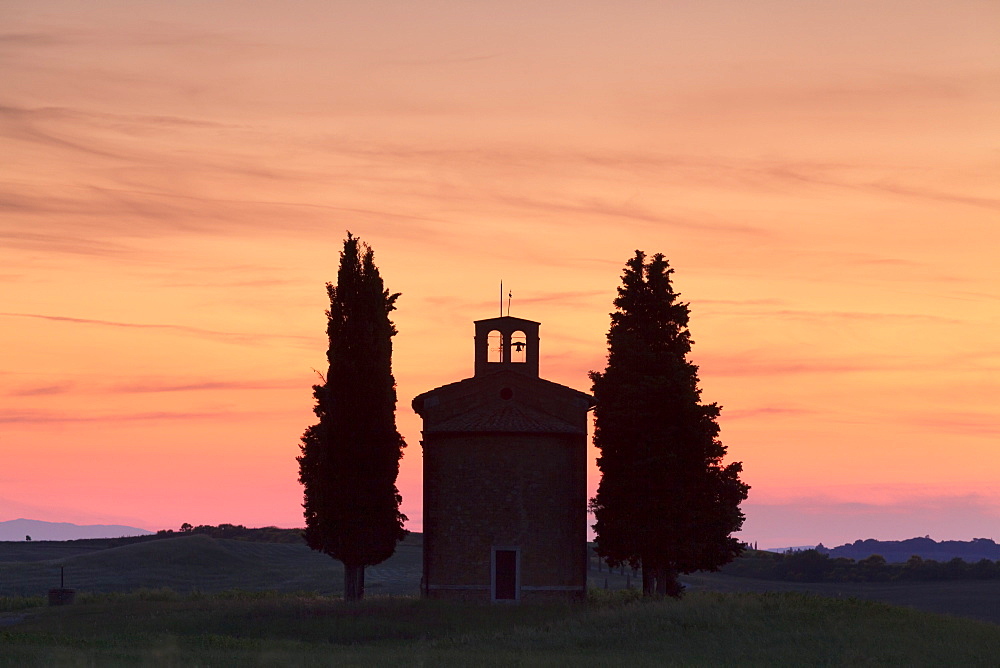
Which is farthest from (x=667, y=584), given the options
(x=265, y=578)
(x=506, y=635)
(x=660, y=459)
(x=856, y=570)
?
(x=856, y=570)

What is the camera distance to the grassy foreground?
32500 mm

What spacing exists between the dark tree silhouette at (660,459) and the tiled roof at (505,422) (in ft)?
7.38

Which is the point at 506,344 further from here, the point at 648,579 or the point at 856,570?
the point at 856,570

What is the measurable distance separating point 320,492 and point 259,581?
36.4 m

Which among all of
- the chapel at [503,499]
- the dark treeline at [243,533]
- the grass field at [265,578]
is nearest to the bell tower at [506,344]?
the chapel at [503,499]

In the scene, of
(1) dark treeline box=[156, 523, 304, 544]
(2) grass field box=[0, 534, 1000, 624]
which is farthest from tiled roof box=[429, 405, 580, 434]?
(1) dark treeline box=[156, 523, 304, 544]

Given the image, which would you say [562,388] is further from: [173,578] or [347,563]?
[173,578]

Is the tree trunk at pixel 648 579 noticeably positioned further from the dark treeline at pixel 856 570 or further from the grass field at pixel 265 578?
the dark treeline at pixel 856 570

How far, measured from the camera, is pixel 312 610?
4638cm

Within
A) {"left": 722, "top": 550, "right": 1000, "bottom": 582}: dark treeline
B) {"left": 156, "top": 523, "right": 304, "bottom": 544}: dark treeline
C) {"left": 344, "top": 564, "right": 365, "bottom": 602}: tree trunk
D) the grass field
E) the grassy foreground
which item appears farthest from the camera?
{"left": 156, "top": 523, "right": 304, "bottom": 544}: dark treeline

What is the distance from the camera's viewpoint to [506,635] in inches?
1553

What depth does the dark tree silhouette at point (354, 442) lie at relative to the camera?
168ft

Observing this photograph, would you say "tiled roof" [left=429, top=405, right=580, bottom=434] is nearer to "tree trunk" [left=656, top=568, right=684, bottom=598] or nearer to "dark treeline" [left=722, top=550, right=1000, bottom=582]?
"tree trunk" [left=656, top=568, right=684, bottom=598]

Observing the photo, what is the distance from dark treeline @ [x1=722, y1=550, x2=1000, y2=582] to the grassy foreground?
5896 centimetres
